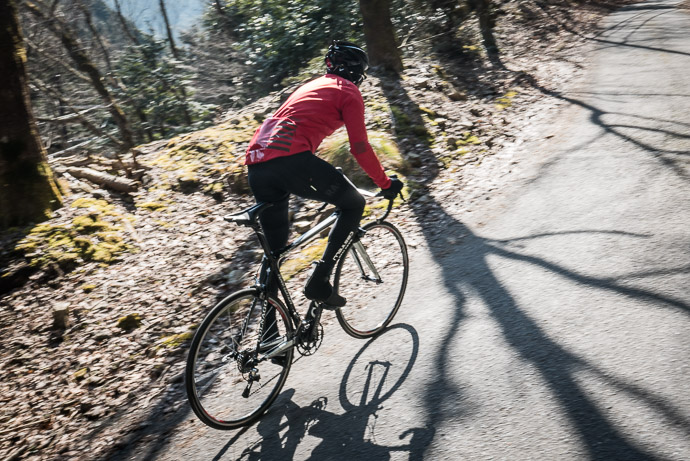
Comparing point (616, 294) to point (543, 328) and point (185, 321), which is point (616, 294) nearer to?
point (543, 328)

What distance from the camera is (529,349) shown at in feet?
12.4

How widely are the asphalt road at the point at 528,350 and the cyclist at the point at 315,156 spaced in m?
0.99

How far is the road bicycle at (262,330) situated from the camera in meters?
3.52

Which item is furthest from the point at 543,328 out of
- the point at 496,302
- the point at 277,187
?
the point at 277,187

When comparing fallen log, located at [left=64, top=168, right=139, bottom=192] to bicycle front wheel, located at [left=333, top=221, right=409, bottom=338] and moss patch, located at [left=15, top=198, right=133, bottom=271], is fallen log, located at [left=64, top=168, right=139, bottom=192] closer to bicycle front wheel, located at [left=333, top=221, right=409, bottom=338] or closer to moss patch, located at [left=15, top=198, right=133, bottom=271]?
moss patch, located at [left=15, top=198, right=133, bottom=271]

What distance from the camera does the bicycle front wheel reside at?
14.7 ft

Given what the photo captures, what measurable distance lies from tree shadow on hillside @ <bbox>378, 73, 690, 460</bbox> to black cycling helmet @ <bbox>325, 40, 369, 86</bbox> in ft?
7.58

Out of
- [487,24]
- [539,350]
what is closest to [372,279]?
[539,350]

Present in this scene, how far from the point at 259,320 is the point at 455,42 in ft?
40.7

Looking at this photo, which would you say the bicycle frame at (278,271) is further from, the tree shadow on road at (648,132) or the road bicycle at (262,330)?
the tree shadow on road at (648,132)

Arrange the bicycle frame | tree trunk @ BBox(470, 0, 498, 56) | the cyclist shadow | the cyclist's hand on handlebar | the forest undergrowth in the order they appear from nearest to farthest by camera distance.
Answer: the cyclist shadow < the bicycle frame < the cyclist's hand on handlebar < the forest undergrowth < tree trunk @ BBox(470, 0, 498, 56)

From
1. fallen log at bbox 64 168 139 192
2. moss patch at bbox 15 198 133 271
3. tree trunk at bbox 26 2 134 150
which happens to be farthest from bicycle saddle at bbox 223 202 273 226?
tree trunk at bbox 26 2 134 150

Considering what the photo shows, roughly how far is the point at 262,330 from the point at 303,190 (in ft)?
3.72

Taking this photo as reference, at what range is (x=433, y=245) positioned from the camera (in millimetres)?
5980
